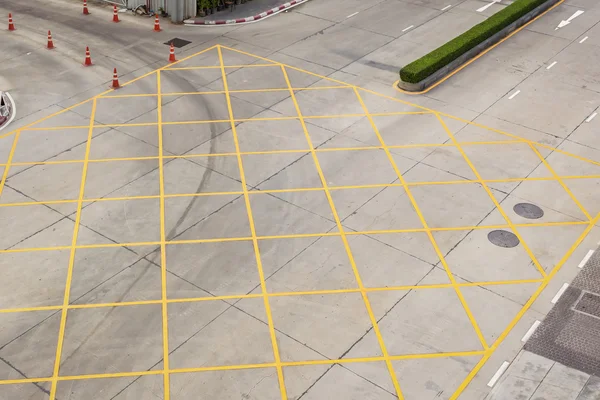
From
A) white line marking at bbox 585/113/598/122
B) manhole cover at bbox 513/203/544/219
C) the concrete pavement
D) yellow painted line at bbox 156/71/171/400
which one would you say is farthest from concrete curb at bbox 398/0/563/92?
yellow painted line at bbox 156/71/171/400

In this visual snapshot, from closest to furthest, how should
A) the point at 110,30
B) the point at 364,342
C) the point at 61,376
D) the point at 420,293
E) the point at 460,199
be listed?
the point at 61,376 → the point at 364,342 → the point at 420,293 → the point at 460,199 → the point at 110,30

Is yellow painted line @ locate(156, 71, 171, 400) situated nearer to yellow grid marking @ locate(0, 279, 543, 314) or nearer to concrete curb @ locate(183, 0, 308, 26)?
yellow grid marking @ locate(0, 279, 543, 314)

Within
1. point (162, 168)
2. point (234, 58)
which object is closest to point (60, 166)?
point (162, 168)

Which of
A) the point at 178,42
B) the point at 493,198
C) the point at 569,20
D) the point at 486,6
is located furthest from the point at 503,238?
the point at 486,6

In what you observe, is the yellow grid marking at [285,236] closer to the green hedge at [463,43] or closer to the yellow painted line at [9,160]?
the yellow painted line at [9,160]

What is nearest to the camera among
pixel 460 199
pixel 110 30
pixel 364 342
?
pixel 364 342

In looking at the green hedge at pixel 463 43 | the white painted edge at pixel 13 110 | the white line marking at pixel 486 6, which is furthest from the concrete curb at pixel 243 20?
the white painted edge at pixel 13 110

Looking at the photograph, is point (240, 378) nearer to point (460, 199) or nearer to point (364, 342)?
point (364, 342)

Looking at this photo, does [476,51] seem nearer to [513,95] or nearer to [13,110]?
[513,95]
